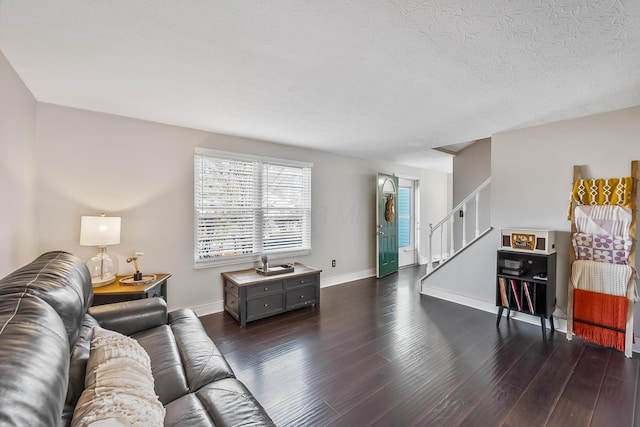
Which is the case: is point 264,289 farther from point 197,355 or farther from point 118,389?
point 118,389

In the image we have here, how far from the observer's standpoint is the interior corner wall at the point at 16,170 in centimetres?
189

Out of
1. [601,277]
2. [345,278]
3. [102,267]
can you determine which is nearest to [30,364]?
[102,267]

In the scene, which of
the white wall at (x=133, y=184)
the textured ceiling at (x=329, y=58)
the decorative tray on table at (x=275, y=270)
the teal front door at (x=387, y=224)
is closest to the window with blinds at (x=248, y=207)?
the white wall at (x=133, y=184)

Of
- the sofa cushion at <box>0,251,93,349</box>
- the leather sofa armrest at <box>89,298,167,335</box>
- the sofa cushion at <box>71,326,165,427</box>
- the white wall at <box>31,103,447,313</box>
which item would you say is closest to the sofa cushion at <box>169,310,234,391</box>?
the leather sofa armrest at <box>89,298,167,335</box>

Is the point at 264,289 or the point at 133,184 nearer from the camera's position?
the point at 133,184

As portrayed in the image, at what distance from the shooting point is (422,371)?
7.36 ft

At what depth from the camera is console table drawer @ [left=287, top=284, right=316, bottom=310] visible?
3455mm

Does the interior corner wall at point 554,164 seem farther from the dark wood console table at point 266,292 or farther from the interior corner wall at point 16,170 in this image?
the interior corner wall at point 16,170

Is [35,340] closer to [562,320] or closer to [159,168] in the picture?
[159,168]

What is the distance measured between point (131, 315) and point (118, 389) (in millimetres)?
1142

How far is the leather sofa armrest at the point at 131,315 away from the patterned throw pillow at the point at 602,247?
391cm

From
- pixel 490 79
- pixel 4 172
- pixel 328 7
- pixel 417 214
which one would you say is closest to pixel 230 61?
pixel 328 7

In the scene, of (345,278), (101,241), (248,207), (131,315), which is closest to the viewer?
(131,315)

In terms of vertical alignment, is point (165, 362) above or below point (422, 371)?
above
